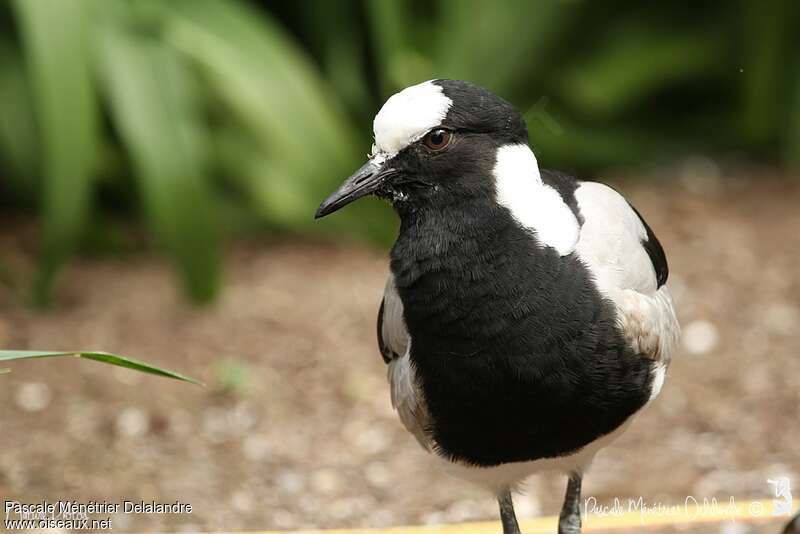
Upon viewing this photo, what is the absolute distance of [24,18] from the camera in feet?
13.3

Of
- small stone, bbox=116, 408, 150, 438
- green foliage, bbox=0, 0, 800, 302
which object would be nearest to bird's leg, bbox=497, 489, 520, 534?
green foliage, bbox=0, 0, 800, 302

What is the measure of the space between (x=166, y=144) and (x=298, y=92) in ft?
1.95

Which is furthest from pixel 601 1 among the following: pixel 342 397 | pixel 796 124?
pixel 342 397

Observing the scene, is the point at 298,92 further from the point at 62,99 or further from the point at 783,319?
the point at 783,319

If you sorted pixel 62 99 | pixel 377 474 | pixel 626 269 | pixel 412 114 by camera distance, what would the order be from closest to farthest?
1. pixel 412 114
2. pixel 626 269
3. pixel 377 474
4. pixel 62 99

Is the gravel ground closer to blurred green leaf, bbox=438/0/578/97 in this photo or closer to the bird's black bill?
blurred green leaf, bbox=438/0/578/97

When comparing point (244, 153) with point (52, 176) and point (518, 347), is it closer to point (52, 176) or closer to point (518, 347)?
point (52, 176)

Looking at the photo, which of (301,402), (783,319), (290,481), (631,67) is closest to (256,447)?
(290,481)

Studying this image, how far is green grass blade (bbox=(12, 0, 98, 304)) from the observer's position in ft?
13.2

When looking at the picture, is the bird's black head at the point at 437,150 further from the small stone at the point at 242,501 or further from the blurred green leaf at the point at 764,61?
the blurred green leaf at the point at 764,61

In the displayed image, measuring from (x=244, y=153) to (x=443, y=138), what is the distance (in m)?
2.69

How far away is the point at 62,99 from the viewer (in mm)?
4055

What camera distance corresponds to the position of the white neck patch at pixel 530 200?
262cm

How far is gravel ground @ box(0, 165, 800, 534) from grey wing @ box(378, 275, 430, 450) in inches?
24.6
